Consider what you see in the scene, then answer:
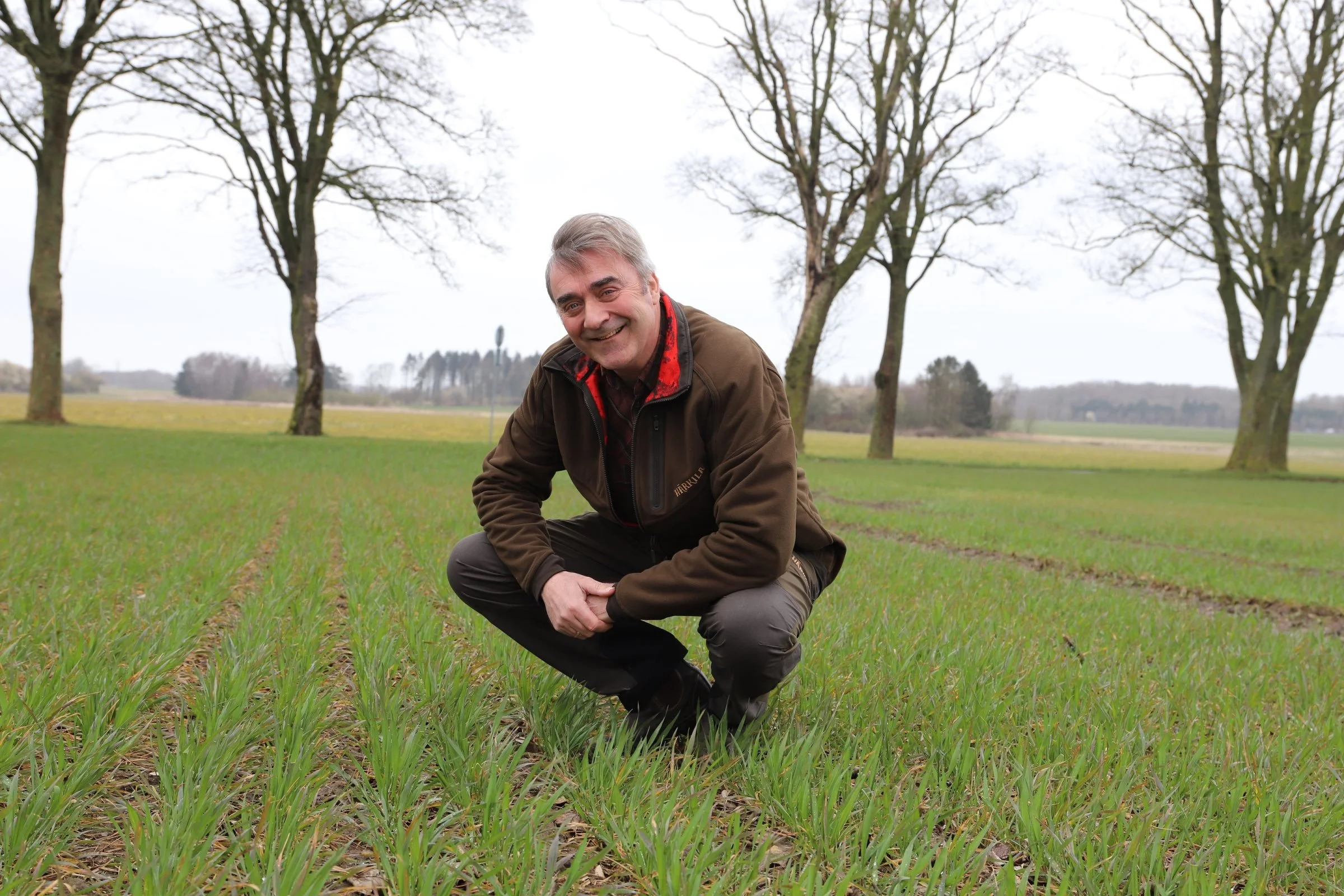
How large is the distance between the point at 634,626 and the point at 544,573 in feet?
1.11

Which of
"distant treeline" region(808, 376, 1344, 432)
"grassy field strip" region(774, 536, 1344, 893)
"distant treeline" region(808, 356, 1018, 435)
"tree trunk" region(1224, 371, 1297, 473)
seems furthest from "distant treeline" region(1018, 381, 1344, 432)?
"grassy field strip" region(774, 536, 1344, 893)

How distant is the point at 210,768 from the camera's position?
2297 millimetres

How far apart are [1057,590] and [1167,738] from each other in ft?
13.8

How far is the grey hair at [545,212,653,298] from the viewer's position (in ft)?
9.11

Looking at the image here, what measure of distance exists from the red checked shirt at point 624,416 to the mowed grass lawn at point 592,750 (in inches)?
30.0

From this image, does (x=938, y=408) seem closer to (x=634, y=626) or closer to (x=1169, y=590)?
(x=1169, y=590)

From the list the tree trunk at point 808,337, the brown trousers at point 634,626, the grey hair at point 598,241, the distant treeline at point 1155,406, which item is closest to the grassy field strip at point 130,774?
the brown trousers at point 634,626

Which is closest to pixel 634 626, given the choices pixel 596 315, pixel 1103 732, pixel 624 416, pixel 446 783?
pixel 624 416

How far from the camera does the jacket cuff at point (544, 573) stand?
2.99 metres

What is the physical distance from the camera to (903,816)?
2332 mm

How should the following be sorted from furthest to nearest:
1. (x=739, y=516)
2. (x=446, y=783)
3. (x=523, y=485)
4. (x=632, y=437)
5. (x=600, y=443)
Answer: (x=523, y=485) < (x=600, y=443) < (x=632, y=437) < (x=739, y=516) < (x=446, y=783)

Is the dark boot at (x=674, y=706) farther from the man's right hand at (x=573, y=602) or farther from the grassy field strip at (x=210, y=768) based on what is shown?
the grassy field strip at (x=210, y=768)

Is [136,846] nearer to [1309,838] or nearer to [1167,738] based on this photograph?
[1309,838]

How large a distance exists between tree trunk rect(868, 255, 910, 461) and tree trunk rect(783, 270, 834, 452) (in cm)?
549
